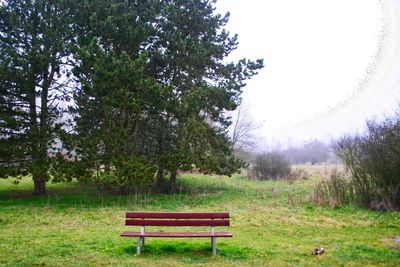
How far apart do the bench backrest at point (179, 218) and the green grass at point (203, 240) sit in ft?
2.03

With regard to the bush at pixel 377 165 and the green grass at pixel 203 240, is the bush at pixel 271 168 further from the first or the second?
the bush at pixel 377 165

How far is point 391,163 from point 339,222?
12.9 ft

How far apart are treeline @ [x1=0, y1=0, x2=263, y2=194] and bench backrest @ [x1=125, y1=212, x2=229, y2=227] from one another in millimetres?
7990

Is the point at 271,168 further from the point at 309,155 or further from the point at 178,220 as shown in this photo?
the point at 309,155

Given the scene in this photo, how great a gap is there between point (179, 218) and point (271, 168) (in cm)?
2550

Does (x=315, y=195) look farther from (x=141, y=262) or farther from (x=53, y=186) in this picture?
(x=53, y=186)

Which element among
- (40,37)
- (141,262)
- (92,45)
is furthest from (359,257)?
(40,37)

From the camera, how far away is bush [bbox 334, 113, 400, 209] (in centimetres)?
1444

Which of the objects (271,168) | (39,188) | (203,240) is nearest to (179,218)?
(203,240)

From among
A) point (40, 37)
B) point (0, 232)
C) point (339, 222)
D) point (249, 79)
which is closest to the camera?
point (0, 232)

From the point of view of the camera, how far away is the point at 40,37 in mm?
17641

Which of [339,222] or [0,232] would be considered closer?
[0,232]

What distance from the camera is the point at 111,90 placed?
16094 mm

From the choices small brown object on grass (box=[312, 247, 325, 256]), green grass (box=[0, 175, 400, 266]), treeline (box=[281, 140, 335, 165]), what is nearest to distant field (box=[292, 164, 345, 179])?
green grass (box=[0, 175, 400, 266])
